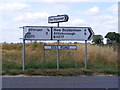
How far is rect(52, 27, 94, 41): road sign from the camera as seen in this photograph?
59.9 feet

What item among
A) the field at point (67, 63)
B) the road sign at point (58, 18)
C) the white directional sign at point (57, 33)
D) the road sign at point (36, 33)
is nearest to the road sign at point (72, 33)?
the white directional sign at point (57, 33)

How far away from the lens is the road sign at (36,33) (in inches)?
706

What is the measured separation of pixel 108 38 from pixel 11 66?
3897cm

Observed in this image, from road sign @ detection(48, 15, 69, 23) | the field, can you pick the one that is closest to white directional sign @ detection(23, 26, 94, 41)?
road sign @ detection(48, 15, 69, 23)

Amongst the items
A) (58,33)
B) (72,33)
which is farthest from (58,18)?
(72,33)

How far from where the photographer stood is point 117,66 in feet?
64.7

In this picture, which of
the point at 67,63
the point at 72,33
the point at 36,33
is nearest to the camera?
the point at 36,33

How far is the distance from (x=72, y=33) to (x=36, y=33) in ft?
7.03

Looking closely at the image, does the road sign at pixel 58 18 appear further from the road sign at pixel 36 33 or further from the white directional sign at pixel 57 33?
the road sign at pixel 36 33

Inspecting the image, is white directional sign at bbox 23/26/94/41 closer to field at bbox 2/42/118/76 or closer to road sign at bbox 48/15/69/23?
road sign at bbox 48/15/69/23

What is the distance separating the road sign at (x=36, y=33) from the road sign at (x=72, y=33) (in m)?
0.36

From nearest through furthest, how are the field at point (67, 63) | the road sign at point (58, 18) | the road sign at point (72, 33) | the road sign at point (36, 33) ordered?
1. the field at point (67, 63)
2. the road sign at point (36, 33)
3. the road sign at point (58, 18)
4. the road sign at point (72, 33)

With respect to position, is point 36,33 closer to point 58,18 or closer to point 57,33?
point 57,33

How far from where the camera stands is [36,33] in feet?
59.2
